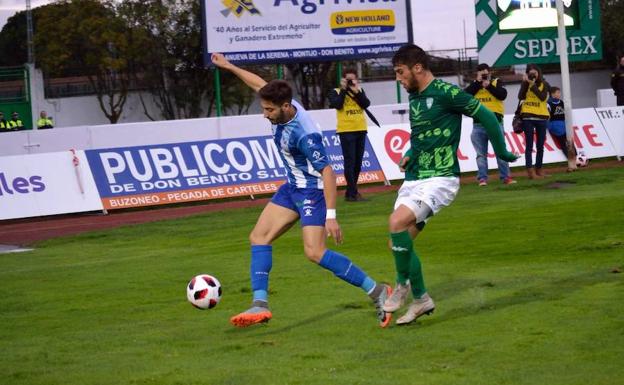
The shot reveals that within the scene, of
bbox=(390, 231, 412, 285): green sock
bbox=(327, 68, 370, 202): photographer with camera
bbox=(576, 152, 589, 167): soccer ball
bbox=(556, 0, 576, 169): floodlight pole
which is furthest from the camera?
bbox=(576, 152, 589, 167): soccer ball

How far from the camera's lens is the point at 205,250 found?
1458 centimetres

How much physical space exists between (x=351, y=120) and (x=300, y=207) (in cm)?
1049

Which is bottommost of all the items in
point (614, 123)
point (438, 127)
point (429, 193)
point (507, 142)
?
point (507, 142)

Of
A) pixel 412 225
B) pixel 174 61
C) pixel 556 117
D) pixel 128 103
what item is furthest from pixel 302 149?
pixel 128 103

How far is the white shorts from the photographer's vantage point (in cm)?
877

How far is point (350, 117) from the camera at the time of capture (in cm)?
1945

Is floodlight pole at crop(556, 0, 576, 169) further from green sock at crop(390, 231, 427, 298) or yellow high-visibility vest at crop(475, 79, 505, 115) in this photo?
green sock at crop(390, 231, 427, 298)

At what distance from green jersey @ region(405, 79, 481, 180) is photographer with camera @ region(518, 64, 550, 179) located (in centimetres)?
1265

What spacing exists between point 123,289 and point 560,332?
4930mm

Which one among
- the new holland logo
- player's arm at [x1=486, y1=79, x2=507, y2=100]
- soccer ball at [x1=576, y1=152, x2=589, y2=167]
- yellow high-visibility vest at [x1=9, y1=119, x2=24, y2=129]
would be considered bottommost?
soccer ball at [x1=576, y1=152, x2=589, y2=167]

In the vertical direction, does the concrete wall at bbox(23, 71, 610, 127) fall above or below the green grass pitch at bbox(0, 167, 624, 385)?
A: above

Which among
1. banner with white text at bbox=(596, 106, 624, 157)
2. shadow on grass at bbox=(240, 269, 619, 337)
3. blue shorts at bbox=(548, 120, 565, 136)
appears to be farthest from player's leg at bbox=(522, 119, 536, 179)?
shadow on grass at bbox=(240, 269, 619, 337)

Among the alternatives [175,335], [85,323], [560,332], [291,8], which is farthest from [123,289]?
[291,8]

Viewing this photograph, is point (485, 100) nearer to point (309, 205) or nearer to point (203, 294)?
point (309, 205)
